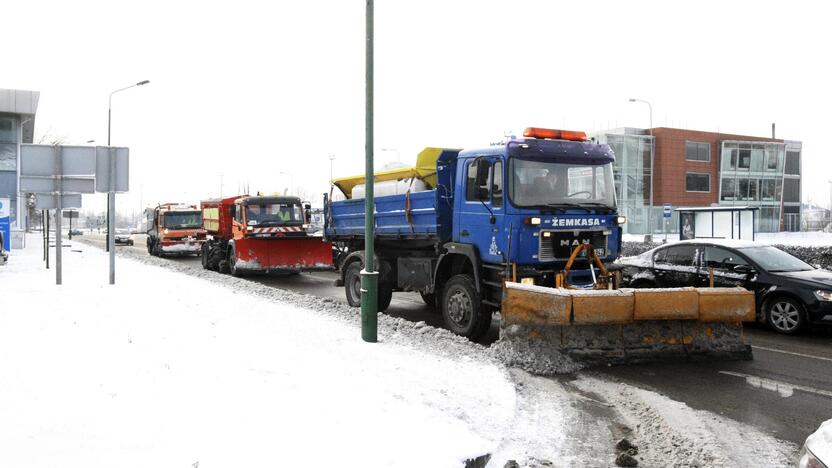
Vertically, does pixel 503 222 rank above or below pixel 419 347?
above

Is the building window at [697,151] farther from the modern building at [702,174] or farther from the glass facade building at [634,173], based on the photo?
the glass facade building at [634,173]

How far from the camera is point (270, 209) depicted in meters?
20.3

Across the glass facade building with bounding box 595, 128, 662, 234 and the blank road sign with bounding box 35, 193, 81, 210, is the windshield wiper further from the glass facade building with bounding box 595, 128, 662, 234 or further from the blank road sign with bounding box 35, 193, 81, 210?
the glass facade building with bounding box 595, 128, 662, 234

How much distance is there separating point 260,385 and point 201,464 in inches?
70.5

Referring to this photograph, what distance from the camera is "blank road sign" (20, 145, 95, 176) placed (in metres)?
13.6

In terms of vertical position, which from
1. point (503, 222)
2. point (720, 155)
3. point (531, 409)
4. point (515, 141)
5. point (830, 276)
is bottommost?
point (531, 409)

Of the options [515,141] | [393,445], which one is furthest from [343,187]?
[393,445]

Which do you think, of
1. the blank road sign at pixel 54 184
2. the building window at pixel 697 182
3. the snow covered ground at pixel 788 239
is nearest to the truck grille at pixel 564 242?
the blank road sign at pixel 54 184

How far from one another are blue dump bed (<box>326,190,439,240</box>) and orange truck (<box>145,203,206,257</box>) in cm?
1950

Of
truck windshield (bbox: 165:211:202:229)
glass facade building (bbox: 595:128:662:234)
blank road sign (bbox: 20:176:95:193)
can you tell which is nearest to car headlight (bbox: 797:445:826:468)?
blank road sign (bbox: 20:176:95:193)

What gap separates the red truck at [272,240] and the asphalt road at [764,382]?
10.8 m

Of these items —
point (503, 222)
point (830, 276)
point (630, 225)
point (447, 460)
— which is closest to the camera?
point (447, 460)

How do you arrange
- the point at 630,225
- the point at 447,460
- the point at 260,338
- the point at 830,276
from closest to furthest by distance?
the point at 447,460, the point at 260,338, the point at 830,276, the point at 630,225

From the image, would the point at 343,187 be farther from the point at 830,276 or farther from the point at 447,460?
the point at 447,460
